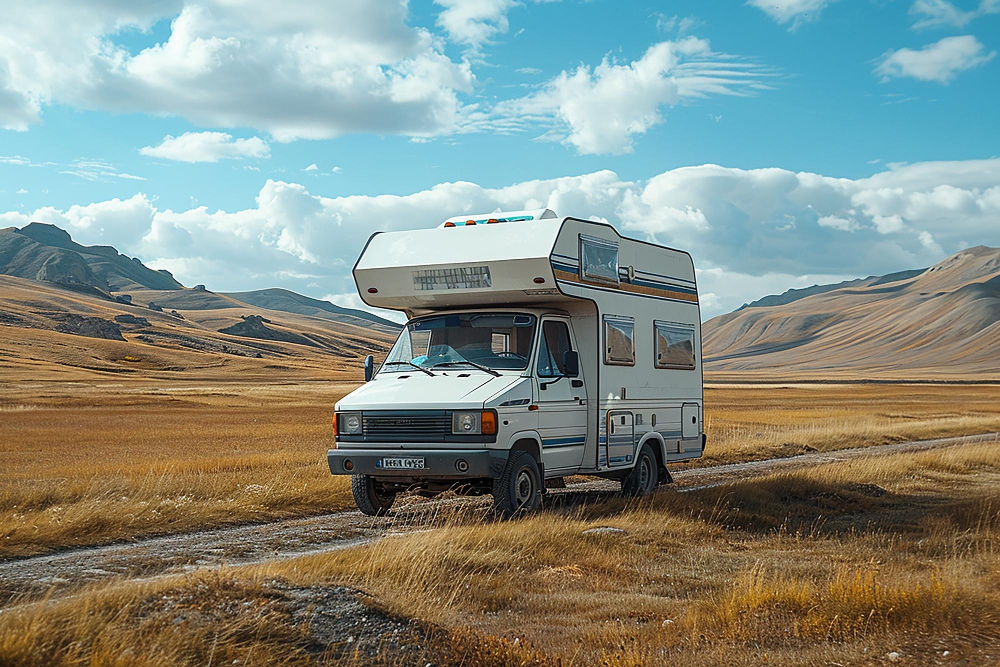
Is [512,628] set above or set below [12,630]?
below

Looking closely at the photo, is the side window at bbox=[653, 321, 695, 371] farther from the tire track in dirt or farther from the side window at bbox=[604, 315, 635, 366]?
the tire track in dirt

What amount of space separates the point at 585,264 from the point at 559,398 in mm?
1909

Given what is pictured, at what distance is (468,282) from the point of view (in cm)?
1362

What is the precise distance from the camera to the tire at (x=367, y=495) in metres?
13.3

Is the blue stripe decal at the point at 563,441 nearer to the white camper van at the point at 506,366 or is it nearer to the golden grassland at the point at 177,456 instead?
the white camper van at the point at 506,366

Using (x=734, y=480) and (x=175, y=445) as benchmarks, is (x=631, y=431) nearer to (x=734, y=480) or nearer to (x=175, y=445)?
(x=734, y=480)

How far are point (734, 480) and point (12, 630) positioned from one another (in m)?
14.3

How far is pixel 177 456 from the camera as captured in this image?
23703 millimetres

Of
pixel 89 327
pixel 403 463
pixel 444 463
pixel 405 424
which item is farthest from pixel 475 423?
A: pixel 89 327

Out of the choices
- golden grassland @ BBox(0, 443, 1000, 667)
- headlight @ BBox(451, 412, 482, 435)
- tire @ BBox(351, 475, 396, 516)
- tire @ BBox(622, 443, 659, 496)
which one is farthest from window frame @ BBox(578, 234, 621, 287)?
tire @ BBox(351, 475, 396, 516)

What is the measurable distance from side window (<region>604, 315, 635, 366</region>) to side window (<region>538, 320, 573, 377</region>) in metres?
0.69

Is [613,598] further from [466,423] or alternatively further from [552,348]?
[552,348]

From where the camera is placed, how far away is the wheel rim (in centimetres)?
1277

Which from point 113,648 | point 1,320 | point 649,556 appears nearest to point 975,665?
point 649,556
